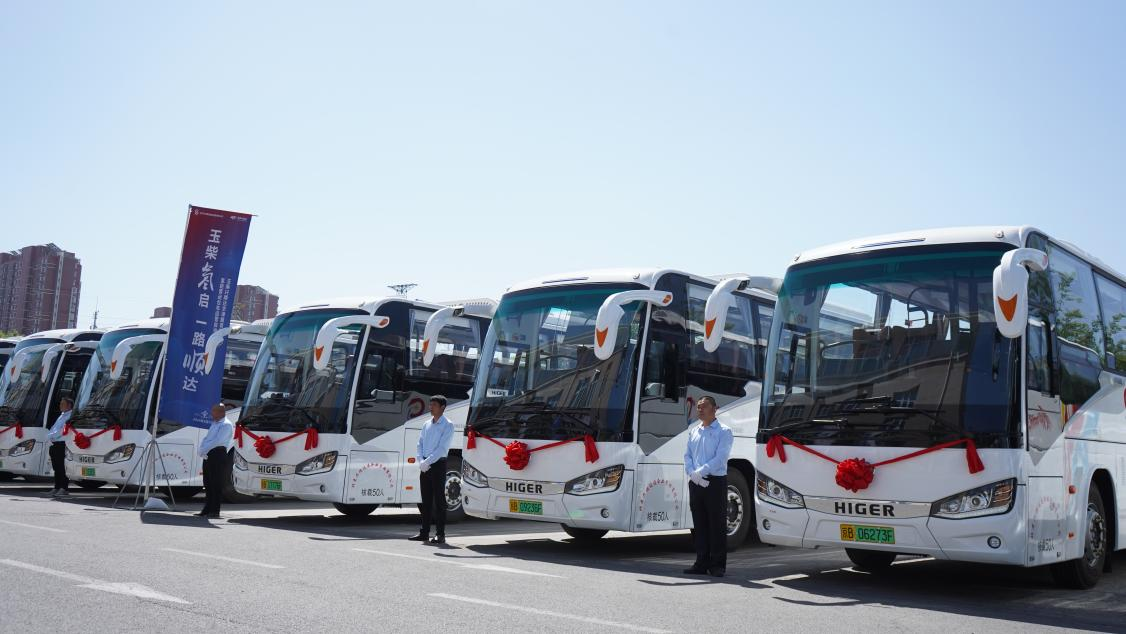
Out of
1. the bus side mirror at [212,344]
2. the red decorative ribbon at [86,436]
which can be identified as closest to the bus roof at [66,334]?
the red decorative ribbon at [86,436]

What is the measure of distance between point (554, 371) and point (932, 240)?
448cm

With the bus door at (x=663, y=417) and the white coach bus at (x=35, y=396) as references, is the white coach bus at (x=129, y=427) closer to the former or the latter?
the white coach bus at (x=35, y=396)

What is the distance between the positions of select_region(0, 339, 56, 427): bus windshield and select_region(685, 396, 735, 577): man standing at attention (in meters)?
15.6

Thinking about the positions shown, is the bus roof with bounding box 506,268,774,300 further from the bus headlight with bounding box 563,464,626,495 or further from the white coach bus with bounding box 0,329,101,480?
the white coach bus with bounding box 0,329,101,480

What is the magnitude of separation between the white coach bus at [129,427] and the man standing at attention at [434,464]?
264 inches

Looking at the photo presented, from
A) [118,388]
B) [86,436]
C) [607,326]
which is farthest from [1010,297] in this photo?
Result: [86,436]

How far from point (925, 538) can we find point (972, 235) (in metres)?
2.62

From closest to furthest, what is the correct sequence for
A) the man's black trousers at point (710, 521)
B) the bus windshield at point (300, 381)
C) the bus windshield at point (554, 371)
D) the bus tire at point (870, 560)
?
1. the man's black trousers at point (710, 521)
2. the bus tire at point (870, 560)
3. the bus windshield at point (554, 371)
4. the bus windshield at point (300, 381)

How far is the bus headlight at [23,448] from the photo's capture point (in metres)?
20.7

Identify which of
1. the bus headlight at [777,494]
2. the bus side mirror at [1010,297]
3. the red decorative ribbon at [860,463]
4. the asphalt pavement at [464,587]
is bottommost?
the asphalt pavement at [464,587]

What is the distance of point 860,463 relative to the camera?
8875mm

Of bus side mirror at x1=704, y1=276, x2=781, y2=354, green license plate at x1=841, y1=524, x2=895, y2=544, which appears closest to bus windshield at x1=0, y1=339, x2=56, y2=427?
bus side mirror at x1=704, y1=276, x2=781, y2=354

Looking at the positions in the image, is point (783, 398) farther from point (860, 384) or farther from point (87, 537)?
point (87, 537)

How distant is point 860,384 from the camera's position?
358 inches
